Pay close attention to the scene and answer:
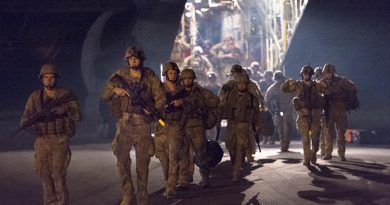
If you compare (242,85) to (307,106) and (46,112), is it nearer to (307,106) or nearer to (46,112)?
(307,106)

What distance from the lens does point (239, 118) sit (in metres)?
10.7

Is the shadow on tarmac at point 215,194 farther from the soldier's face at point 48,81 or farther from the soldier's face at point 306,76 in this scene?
the soldier's face at point 306,76

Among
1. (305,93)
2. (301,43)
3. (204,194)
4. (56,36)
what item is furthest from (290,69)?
(204,194)

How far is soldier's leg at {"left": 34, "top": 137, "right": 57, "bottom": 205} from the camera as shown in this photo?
770 cm

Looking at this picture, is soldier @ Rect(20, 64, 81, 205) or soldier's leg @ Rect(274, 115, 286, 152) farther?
soldier's leg @ Rect(274, 115, 286, 152)

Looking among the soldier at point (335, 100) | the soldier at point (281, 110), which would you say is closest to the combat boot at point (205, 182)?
the soldier at point (335, 100)

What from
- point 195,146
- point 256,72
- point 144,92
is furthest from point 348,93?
point 256,72

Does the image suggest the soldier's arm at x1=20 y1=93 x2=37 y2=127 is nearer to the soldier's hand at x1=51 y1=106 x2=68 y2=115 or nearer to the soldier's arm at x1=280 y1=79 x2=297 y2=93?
the soldier's hand at x1=51 y1=106 x2=68 y2=115

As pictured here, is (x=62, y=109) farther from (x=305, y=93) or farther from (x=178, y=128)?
(x=305, y=93)

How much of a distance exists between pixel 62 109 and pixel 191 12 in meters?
34.5

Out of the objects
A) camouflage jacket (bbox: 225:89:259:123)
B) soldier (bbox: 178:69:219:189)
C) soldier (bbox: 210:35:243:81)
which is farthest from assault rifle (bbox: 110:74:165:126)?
soldier (bbox: 210:35:243:81)

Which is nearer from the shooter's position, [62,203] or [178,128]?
[62,203]

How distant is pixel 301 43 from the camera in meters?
24.0

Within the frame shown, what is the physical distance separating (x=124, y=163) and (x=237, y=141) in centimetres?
309
